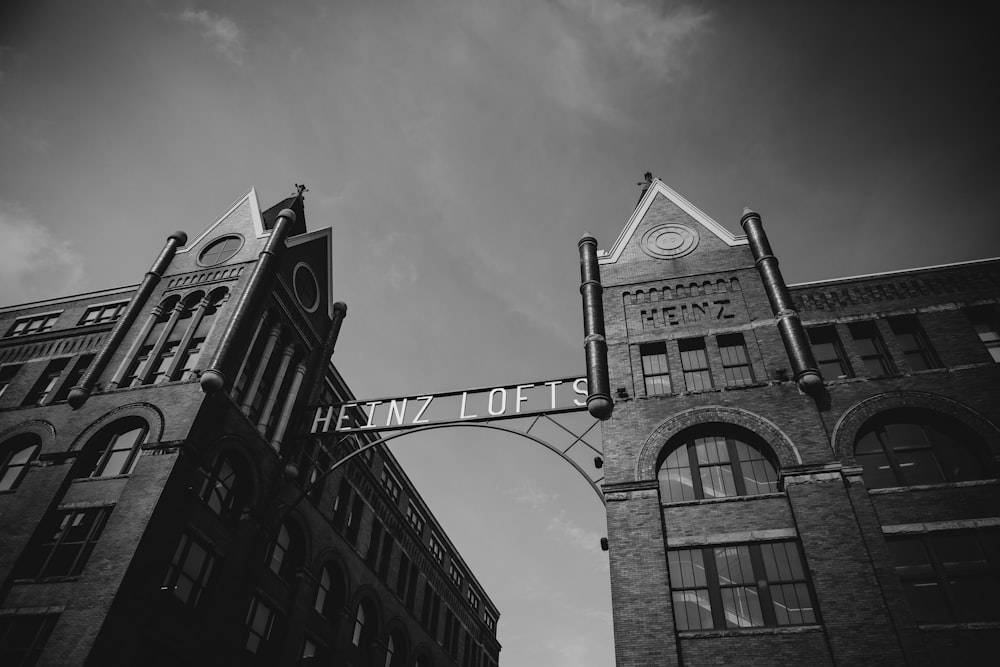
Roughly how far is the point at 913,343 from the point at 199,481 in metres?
27.1

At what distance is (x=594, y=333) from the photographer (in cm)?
2738

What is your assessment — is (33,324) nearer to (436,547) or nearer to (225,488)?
(225,488)

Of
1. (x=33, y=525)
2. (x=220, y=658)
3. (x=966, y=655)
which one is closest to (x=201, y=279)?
(x=33, y=525)

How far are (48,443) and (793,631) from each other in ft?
89.0

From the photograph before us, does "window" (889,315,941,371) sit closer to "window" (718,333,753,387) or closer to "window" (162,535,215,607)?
"window" (718,333,753,387)

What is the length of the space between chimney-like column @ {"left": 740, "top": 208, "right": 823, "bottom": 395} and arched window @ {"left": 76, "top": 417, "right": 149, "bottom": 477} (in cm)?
2419

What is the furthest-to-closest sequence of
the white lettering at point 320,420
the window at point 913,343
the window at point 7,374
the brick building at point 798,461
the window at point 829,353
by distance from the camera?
the white lettering at point 320,420 → the window at point 7,374 → the window at point 829,353 → the window at point 913,343 → the brick building at point 798,461

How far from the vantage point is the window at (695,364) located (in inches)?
1005

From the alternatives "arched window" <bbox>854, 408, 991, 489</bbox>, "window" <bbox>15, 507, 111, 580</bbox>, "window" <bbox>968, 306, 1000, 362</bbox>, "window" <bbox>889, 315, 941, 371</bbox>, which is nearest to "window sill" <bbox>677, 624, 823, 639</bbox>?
"arched window" <bbox>854, 408, 991, 489</bbox>

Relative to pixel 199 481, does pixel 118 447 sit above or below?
above

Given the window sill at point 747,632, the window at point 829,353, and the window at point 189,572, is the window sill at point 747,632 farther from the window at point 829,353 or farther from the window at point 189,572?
the window at point 189,572

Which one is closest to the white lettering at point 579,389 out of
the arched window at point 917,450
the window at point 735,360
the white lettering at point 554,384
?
the white lettering at point 554,384

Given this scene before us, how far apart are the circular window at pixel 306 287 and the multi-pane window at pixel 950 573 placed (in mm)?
27863

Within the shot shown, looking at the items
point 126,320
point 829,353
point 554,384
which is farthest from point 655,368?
point 126,320
